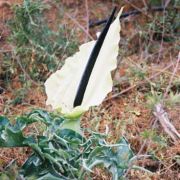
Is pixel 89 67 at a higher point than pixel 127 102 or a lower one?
higher

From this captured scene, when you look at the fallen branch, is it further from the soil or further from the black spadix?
the black spadix

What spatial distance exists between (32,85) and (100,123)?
0.90 feet

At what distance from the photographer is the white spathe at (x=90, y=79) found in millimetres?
1027

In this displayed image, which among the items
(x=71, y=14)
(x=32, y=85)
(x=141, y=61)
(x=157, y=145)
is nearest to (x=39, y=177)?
(x=157, y=145)

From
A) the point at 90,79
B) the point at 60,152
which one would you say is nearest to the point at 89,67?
the point at 90,79

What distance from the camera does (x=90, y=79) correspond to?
41.4 inches

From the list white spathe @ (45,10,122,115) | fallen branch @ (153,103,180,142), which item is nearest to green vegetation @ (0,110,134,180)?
white spathe @ (45,10,122,115)

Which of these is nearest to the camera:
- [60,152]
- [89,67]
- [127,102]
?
[60,152]

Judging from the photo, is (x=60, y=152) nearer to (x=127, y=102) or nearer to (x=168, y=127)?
(x=168, y=127)

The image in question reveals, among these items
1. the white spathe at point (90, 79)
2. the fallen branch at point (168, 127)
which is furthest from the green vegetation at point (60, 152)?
the fallen branch at point (168, 127)

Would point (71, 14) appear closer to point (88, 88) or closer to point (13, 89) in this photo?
point (13, 89)

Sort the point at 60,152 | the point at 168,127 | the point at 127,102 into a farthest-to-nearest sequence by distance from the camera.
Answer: the point at 127,102
the point at 168,127
the point at 60,152

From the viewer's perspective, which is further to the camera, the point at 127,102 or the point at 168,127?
the point at 127,102

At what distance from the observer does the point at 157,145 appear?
124cm
